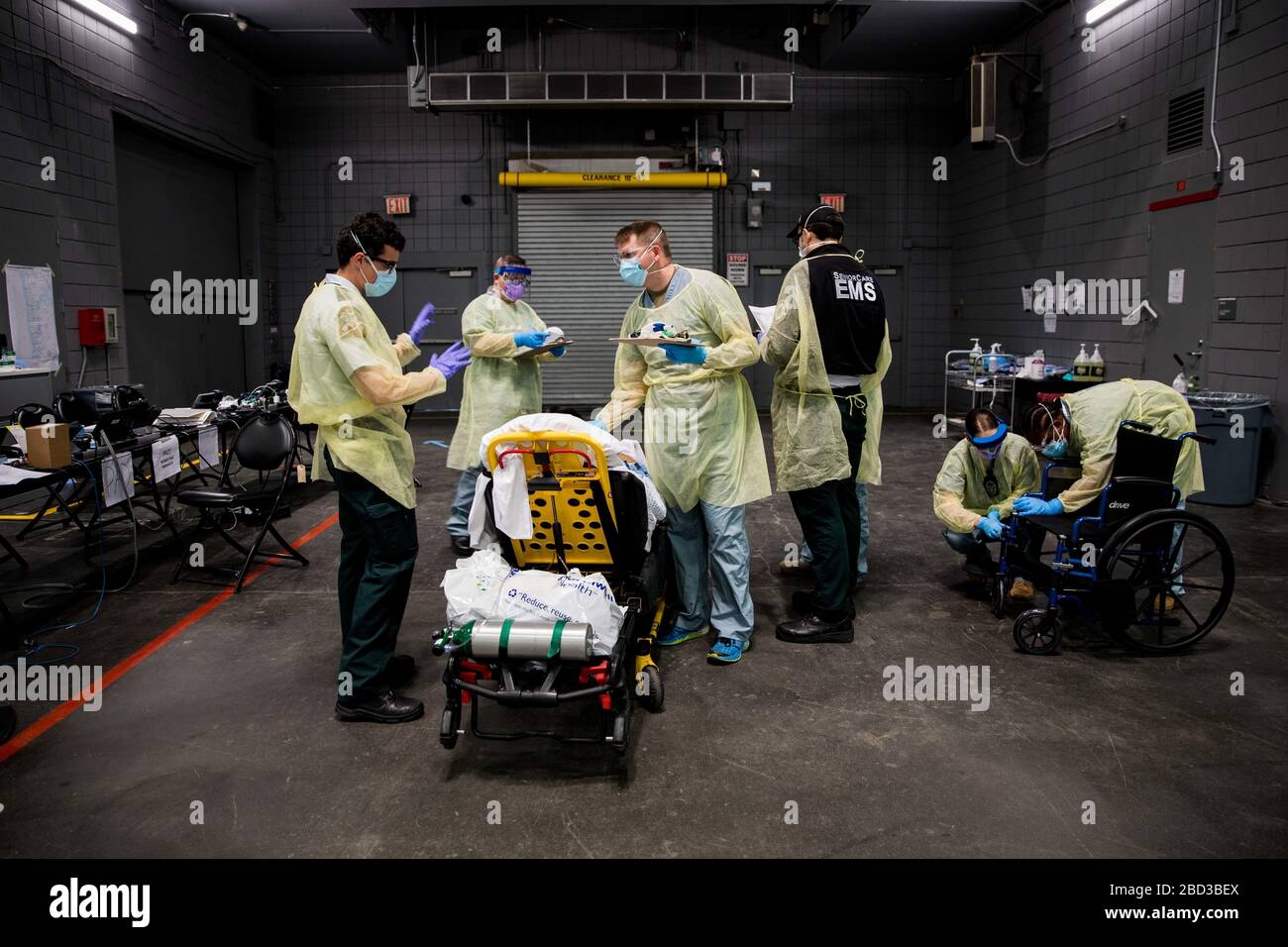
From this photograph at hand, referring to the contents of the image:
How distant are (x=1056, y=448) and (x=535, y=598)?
2.25 m

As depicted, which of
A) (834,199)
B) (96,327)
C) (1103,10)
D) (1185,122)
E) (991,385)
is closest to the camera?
(1185,122)

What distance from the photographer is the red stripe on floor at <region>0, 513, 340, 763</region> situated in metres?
2.69

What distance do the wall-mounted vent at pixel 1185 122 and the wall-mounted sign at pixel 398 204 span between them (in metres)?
8.08

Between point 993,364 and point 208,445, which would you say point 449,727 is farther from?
point 993,364

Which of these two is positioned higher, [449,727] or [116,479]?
[116,479]

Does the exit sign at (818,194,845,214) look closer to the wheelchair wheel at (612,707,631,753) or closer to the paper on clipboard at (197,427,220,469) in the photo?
the paper on clipboard at (197,427,220,469)

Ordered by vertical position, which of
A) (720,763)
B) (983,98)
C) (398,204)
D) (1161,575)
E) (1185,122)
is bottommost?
(720,763)

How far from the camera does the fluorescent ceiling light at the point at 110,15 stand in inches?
268

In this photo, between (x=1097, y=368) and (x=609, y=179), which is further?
(x=609, y=179)

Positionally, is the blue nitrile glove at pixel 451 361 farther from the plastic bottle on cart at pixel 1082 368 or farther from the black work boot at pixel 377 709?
the plastic bottle on cart at pixel 1082 368

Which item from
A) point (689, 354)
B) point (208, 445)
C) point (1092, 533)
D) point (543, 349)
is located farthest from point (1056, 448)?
point (208, 445)

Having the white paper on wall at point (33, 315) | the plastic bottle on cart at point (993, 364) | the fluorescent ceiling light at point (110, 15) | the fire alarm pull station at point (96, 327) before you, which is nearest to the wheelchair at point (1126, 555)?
the plastic bottle on cart at point (993, 364)

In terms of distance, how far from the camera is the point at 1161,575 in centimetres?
317
